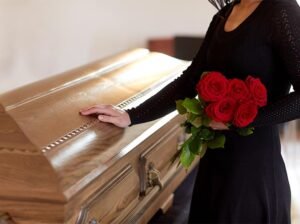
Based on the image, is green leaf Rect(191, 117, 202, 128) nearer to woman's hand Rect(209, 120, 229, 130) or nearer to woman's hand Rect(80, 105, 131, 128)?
woman's hand Rect(209, 120, 229, 130)

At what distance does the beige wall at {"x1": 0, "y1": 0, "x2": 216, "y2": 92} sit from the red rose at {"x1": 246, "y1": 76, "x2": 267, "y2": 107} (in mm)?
1954

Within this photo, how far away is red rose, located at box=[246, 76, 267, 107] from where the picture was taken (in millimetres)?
1196

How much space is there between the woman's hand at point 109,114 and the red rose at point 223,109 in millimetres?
366

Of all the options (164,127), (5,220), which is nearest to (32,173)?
(5,220)

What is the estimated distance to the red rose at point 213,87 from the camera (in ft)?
3.92

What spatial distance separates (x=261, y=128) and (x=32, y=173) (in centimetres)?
62

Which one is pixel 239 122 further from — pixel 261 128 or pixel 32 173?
pixel 32 173

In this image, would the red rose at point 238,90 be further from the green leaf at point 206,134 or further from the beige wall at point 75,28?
the beige wall at point 75,28

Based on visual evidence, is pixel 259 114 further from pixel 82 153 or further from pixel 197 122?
pixel 82 153

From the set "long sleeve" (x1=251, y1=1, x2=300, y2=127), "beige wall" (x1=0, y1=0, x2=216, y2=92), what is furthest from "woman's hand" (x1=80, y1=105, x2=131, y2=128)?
"beige wall" (x1=0, y1=0, x2=216, y2=92)

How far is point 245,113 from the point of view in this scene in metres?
1.18

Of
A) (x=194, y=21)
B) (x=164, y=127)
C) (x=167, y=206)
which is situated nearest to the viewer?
(x=164, y=127)

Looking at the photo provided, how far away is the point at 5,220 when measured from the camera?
1095 mm

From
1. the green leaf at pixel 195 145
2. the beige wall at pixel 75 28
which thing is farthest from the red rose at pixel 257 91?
the beige wall at pixel 75 28
